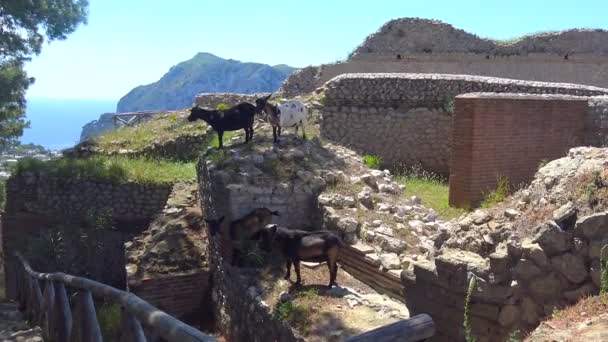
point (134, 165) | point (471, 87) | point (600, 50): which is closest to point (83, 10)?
point (134, 165)

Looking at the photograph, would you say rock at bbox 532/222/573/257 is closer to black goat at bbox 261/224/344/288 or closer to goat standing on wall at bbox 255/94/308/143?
black goat at bbox 261/224/344/288

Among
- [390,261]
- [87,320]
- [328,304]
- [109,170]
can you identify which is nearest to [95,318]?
[87,320]

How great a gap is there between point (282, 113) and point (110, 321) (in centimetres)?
400

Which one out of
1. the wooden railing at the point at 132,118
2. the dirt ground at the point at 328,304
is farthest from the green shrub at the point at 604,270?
the wooden railing at the point at 132,118

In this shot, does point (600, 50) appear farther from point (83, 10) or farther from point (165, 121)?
point (83, 10)

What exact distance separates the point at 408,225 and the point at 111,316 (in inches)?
169

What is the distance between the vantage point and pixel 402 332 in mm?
2795

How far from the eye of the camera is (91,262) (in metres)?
11.8

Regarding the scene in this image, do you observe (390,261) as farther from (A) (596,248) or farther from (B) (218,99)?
(B) (218,99)

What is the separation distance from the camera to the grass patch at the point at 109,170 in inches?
503

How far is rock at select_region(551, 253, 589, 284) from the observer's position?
13.0 feet

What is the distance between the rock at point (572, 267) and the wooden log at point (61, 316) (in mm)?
3681

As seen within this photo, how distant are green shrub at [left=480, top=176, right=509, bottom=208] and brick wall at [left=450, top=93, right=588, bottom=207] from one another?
0.09 m

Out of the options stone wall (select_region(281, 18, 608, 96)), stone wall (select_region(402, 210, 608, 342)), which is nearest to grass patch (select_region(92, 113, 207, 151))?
stone wall (select_region(281, 18, 608, 96))
